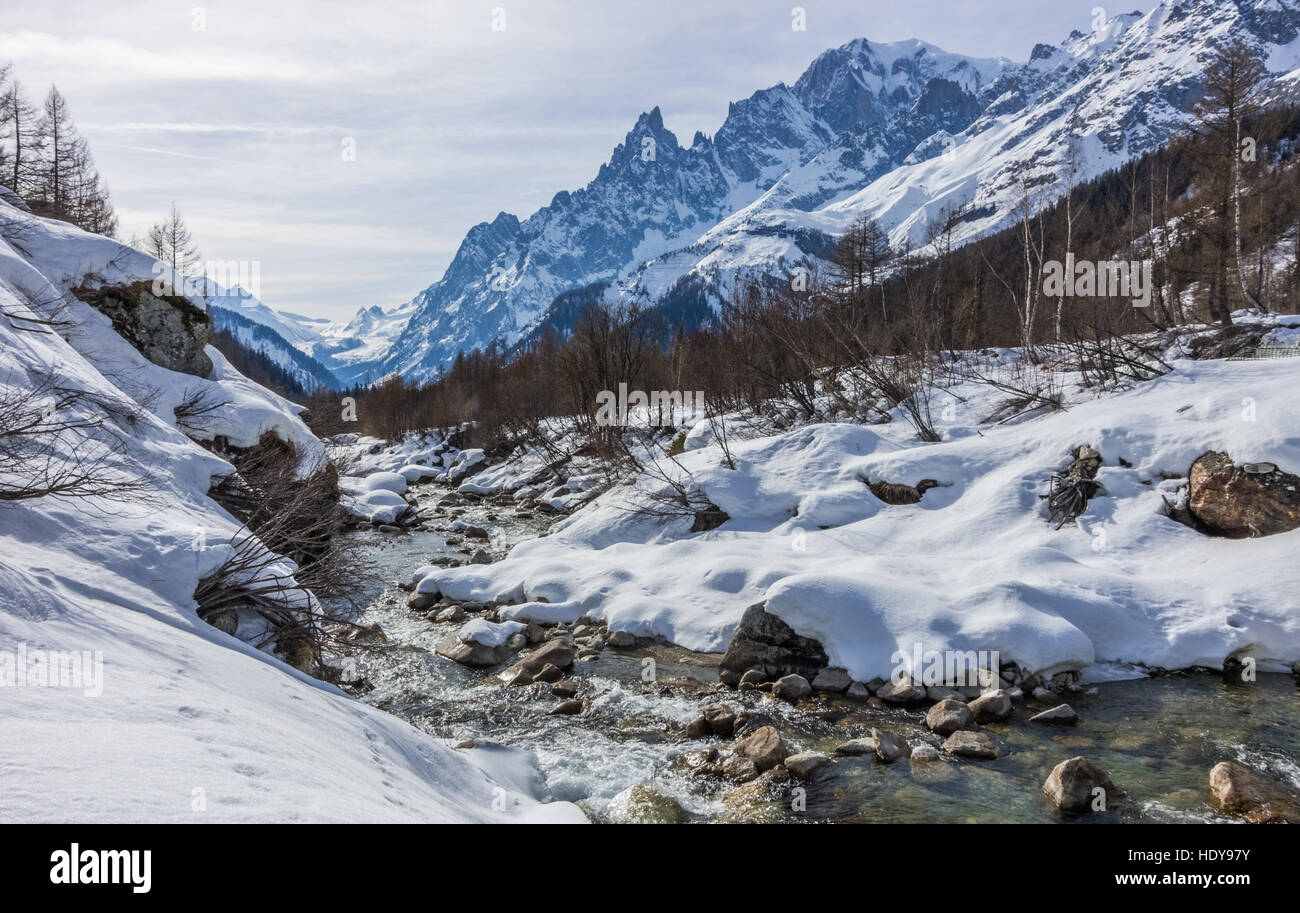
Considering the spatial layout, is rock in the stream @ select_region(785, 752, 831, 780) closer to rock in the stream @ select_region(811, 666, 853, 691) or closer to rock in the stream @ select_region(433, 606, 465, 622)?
rock in the stream @ select_region(811, 666, 853, 691)

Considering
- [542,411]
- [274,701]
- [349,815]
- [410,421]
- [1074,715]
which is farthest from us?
[410,421]

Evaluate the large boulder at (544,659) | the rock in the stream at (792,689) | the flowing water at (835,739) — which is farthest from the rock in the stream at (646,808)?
the large boulder at (544,659)

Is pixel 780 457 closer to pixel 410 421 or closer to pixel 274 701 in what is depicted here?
pixel 274 701

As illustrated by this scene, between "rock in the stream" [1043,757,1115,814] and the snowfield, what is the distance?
8.43ft

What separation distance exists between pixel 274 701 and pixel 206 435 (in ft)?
39.7

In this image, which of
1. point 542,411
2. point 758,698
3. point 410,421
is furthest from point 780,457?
point 410,421

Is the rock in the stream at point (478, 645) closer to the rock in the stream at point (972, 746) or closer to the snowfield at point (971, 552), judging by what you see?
the snowfield at point (971, 552)

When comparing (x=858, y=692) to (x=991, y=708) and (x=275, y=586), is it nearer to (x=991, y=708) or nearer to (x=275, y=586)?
(x=991, y=708)

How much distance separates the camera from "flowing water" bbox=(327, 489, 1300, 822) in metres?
6.50

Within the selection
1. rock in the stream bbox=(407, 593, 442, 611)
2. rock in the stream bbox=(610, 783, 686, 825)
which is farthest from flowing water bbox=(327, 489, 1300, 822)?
rock in the stream bbox=(407, 593, 442, 611)

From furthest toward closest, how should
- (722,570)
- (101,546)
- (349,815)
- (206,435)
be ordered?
1. (206,435)
2. (722,570)
3. (101,546)
4. (349,815)

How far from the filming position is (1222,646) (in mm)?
9117

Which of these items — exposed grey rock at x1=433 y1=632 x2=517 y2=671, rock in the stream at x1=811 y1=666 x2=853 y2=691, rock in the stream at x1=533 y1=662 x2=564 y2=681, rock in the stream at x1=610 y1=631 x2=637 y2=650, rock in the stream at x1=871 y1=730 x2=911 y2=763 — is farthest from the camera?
rock in the stream at x1=610 y1=631 x2=637 y2=650
